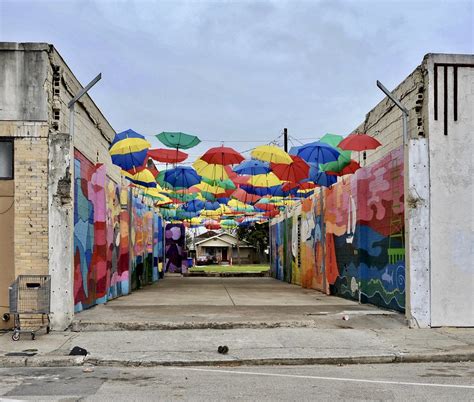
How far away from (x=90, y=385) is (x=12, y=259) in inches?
193

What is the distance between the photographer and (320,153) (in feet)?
54.3

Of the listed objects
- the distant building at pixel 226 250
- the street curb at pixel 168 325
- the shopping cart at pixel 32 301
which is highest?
the shopping cart at pixel 32 301

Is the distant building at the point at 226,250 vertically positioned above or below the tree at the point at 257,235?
below

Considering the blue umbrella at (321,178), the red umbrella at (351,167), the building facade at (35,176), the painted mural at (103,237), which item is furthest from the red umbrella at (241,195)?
the building facade at (35,176)

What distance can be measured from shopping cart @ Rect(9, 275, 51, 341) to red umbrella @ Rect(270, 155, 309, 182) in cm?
844

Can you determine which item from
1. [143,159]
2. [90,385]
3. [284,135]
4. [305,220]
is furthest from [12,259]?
[284,135]

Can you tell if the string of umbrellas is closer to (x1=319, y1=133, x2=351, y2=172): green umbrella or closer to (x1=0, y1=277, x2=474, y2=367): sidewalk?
(x1=319, y1=133, x2=351, y2=172): green umbrella

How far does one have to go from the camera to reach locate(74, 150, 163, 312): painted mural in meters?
14.1

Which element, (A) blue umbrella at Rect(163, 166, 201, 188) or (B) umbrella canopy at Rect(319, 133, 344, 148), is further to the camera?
(A) blue umbrella at Rect(163, 166, 201, 188)

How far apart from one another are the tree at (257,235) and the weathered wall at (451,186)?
60270 mm

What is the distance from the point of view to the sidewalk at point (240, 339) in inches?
379

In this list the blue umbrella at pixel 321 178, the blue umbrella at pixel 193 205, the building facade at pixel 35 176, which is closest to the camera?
the building facade at pixel 35 176

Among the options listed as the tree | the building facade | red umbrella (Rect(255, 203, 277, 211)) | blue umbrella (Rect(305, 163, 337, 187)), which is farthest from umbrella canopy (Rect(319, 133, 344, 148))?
the tree

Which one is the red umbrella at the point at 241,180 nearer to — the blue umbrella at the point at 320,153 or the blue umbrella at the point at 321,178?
the blue umbrella at the point at 321,178
